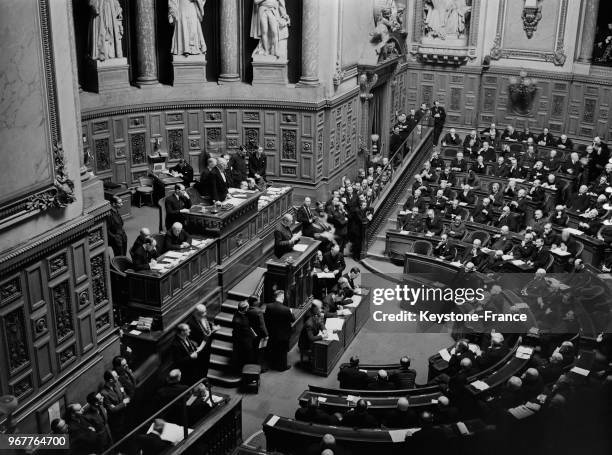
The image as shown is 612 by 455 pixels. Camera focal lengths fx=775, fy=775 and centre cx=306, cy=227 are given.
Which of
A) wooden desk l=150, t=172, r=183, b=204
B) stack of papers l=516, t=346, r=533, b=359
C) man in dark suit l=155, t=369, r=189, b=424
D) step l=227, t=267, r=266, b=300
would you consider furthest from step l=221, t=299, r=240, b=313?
stack of papers l=516, t=346, r=533, b=359

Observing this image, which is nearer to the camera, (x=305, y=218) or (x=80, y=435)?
(x=80, y=435)

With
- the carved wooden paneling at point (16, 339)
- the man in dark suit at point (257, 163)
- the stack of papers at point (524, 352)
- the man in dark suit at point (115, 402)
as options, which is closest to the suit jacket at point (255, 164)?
the man in dark suit at point (257, 163)

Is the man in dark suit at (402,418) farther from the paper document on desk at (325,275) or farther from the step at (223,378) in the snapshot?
the paper document on desk at (325,275)

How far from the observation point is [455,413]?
1177 centimetres

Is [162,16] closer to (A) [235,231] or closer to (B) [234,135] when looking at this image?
(B) [234,135]

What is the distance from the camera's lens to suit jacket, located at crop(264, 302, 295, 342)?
14.4 meters

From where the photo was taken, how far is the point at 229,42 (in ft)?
69.2

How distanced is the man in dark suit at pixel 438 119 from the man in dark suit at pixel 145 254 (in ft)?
52.3

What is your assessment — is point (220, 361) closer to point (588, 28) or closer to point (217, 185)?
point (217, 185)

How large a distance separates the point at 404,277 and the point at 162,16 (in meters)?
9.29

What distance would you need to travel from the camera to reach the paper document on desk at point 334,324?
1514 centimetres

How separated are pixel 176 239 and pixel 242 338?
239 centimetres

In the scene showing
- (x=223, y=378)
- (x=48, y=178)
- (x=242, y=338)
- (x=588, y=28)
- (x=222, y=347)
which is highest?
(x=588, y=28)

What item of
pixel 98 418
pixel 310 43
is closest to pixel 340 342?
pixel 98 418
